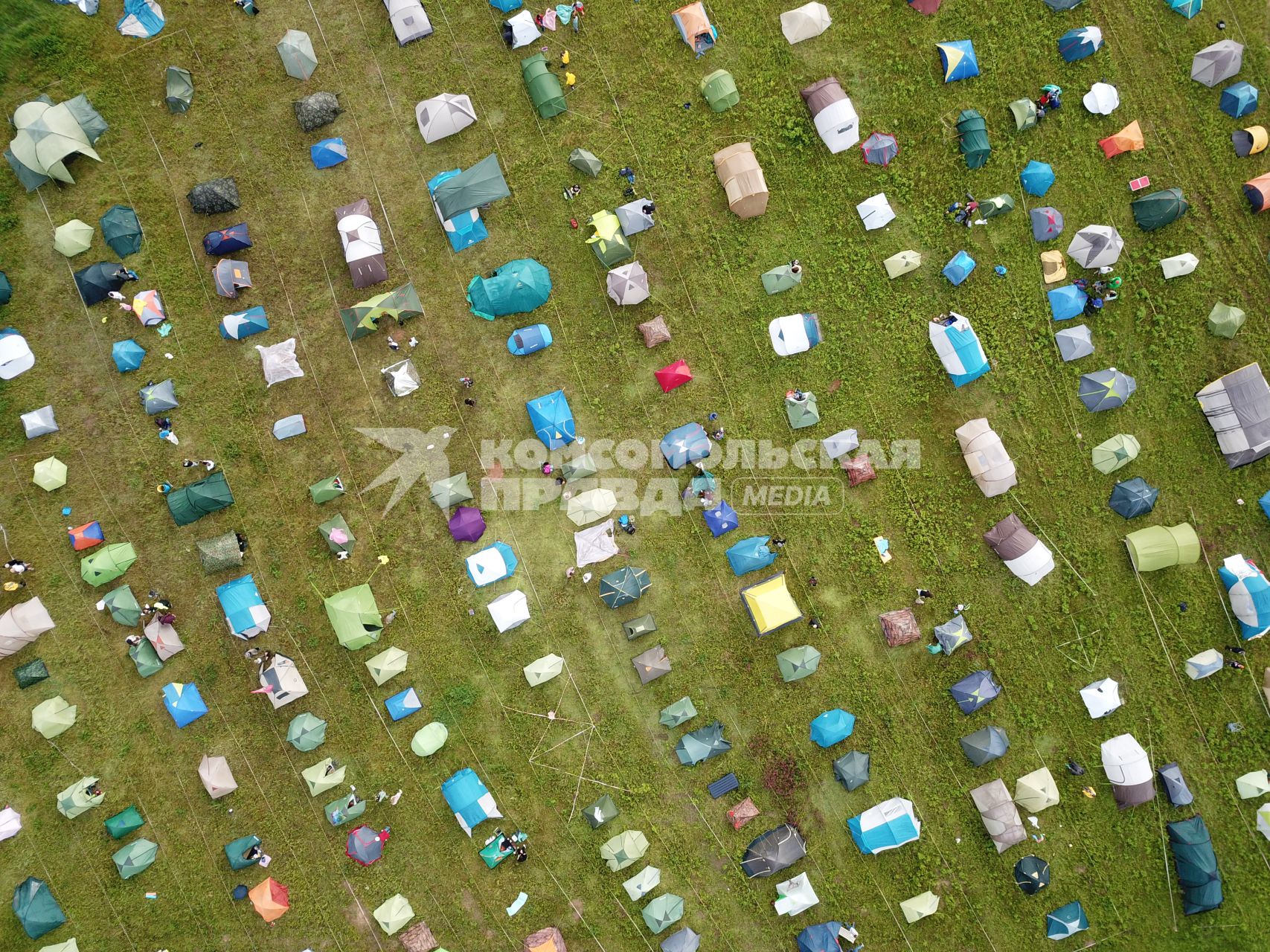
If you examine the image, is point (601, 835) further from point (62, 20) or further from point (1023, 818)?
point (62, 20)

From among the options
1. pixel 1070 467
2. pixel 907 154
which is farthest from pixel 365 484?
pixel 1070 467

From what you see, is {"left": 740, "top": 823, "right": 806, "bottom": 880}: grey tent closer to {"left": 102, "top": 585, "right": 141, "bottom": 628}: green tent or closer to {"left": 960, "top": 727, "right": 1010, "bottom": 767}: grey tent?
{"left": 960, "top": 727, "right": 1010, "bottom": 767}: grey tent

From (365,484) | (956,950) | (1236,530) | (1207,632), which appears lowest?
(956,950)

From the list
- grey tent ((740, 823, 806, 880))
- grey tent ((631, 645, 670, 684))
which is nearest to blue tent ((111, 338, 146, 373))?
grey tent ((631, 645, 670, 684))

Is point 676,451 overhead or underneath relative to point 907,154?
underneath

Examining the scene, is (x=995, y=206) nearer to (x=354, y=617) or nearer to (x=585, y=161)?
(x=585, y=161)

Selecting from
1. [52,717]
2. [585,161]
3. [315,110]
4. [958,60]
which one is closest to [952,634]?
[958,60]
